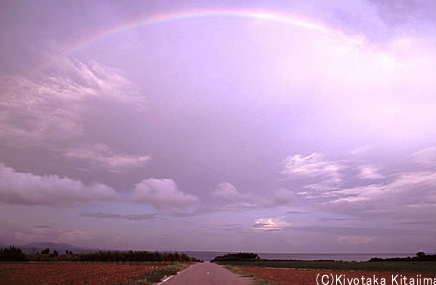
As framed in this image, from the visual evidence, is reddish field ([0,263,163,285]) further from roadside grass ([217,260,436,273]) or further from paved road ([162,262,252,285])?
roadside grass ([217,260,436,273])

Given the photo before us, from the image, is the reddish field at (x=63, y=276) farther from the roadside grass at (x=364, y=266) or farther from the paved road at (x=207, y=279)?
the roadside grass at (x=364, y=266)

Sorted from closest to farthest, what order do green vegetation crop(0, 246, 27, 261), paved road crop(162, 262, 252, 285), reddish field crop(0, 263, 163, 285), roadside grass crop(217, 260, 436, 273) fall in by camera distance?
reddish field crop(0, 263, 163, 285)
paved road crop(162, 262, 252, 285)
roadside grass crop(217, 260, 436, 273)
green vegetation crop(0, 246, 27, 261)

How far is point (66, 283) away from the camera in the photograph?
36.6 metres

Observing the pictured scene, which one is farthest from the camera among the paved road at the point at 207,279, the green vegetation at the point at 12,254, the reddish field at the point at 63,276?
the green vegetation at the point at 12,254

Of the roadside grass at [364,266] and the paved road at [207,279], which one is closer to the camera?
the paved road at [207,279]

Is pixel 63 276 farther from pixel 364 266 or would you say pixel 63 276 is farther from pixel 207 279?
pixel 364 266

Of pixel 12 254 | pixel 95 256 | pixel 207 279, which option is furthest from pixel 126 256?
pixel 207 279

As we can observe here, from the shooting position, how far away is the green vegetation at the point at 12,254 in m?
106

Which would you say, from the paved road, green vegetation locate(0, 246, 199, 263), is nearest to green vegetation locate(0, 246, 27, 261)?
green vegetation locate(0, 246, 199, 263)

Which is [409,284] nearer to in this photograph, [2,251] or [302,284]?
[302,284]

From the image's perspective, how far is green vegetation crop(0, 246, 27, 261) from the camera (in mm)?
106438

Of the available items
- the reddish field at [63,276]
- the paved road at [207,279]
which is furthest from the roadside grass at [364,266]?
the reddish field at [63,276]

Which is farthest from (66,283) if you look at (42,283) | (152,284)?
(152,284)

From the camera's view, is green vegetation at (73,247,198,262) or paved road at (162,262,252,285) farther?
green vegetation at (73,247,198,262)
